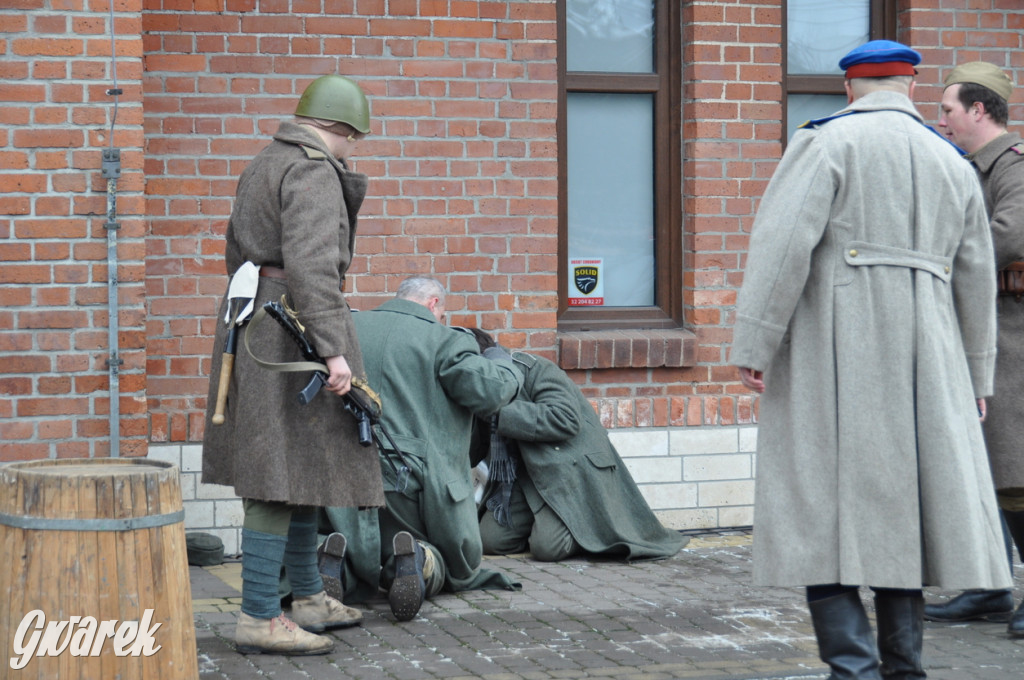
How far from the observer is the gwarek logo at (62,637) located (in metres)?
3.31

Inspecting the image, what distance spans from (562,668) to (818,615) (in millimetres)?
1025

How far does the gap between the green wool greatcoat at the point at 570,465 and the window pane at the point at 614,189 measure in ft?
2.84

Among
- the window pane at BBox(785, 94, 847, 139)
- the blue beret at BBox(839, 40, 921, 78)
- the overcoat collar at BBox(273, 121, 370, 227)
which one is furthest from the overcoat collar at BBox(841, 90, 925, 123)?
the window pane at BBox(785, 94, 847, 139)

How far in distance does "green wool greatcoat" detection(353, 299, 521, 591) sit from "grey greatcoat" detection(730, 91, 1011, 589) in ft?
5.68

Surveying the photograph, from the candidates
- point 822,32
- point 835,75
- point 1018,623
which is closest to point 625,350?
point 835,75

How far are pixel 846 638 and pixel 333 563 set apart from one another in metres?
2.13

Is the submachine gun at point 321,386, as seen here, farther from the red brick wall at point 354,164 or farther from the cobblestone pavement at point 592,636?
the red brick wall at point 354,164

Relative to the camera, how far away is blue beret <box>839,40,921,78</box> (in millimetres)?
3744

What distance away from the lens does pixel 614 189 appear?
6.80 meters

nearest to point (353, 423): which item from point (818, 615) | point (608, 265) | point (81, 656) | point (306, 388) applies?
point (306, 388)

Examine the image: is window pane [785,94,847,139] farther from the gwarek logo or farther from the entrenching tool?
the gwarek logo

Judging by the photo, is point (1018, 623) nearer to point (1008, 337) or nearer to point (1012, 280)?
point (1008, 337)

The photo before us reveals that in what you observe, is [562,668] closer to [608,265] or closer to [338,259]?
[338,259]

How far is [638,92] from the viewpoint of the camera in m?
6.76
